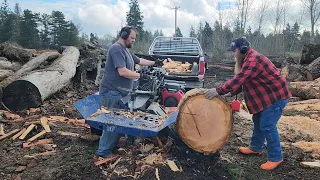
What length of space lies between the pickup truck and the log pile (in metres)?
2.98

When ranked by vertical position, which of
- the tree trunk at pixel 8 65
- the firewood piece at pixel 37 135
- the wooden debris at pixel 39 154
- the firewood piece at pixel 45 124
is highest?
the tree trunk at pixel 8 65

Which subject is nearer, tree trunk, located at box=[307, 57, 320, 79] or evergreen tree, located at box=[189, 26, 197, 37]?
tree trunk, located at box=[307, 57, 320, 79]

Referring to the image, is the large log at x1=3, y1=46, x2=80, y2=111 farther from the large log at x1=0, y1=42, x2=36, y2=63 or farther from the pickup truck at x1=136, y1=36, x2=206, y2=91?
the pickup truck at x1=136, y1=36, x2=206, y2=91

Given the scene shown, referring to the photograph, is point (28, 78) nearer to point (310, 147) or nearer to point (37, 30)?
point (310, 147)

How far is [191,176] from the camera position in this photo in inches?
187

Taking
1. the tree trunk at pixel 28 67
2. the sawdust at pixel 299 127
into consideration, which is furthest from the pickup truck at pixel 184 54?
the tree trunk at pixel 28 67

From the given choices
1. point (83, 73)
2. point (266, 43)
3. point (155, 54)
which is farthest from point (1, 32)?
point (266, 43)

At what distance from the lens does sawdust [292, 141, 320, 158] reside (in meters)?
6.08

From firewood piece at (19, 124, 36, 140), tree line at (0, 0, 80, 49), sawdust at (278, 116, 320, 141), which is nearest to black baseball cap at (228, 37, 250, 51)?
sawdust at (278, 116, 320, 141)

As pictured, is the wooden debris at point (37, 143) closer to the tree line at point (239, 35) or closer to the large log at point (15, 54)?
the large log at point (15, 54)

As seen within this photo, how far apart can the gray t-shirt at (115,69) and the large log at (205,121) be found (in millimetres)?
1043

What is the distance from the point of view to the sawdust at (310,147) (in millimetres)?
6080

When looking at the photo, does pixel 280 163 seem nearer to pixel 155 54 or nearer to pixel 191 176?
pixel 191 176

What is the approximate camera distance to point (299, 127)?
314 inches
